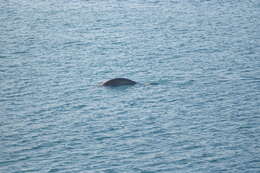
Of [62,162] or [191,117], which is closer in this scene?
[62,162]

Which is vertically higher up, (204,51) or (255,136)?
(204,51)

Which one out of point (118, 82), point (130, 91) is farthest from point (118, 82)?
point (130, 91)

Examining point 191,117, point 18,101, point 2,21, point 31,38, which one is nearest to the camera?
point 191,117

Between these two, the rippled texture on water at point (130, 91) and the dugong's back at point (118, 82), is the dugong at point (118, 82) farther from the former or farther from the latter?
the rippled texture on water at point (130, 91)

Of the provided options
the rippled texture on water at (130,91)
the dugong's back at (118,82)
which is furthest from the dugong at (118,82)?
the rippled texture on water at (130,91)

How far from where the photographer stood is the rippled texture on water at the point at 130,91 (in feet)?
150

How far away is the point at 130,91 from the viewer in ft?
195

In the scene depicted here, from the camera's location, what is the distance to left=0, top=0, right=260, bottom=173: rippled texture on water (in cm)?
4566

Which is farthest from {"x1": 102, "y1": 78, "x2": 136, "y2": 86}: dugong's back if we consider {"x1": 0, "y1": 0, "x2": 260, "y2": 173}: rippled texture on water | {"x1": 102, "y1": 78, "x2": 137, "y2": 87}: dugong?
{"x1": 0, "y1": 0, "x2": 260, "y2": 173}: rippled texture on water

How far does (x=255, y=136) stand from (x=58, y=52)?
3175 cm

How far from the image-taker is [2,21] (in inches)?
3450

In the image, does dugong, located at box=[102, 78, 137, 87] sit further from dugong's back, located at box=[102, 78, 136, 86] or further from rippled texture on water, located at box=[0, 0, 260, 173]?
rippled texture on water, located at box=[0, 0, 260, 173]

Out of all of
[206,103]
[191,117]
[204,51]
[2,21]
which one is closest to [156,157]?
[191,117]

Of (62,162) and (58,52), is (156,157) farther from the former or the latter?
(58,52)
